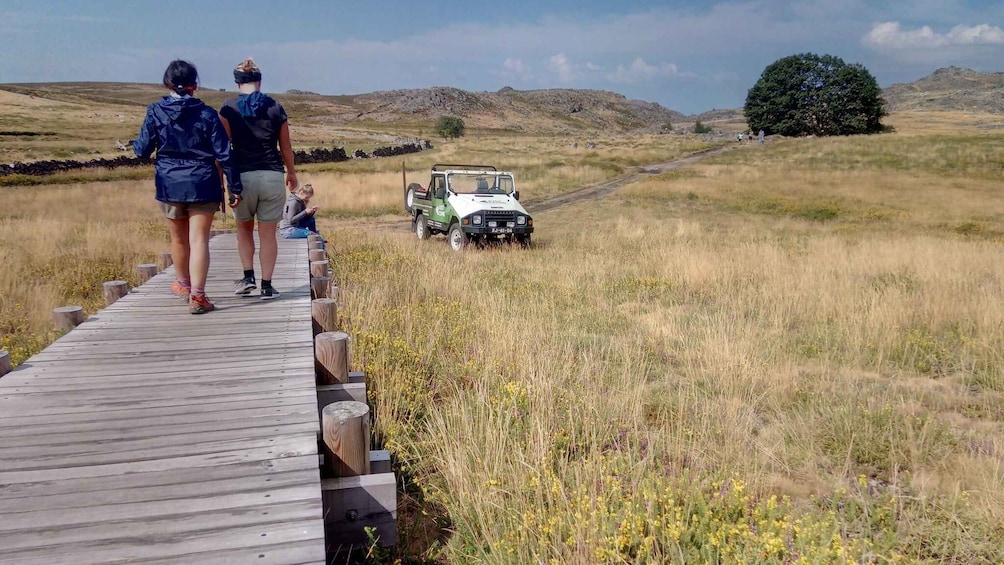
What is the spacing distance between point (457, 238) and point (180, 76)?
8.79 m

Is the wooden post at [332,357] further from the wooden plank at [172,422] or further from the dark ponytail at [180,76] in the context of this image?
the dark ponytail at [180,76]

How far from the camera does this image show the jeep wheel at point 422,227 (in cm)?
1502

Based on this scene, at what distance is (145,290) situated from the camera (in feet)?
20.1

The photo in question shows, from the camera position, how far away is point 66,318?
4816mm

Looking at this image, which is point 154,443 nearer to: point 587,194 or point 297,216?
point 297,216

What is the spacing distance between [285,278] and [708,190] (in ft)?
82.5

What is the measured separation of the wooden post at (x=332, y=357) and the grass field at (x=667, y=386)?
0.61 meters

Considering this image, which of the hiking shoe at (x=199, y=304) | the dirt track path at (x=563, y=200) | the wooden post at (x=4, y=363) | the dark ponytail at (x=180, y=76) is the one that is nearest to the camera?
the wooden post at (x=4, y=363)

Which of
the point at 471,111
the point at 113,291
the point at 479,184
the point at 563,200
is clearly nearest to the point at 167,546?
the point at 113,291

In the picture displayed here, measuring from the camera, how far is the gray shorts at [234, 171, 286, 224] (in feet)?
16.8

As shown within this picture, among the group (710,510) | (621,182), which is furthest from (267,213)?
(621,182)

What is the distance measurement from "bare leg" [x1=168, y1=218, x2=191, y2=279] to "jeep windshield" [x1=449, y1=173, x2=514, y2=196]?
9.02 m

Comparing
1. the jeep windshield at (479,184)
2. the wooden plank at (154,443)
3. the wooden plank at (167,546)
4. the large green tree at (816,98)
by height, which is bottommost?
the wooden plank at (167,546)

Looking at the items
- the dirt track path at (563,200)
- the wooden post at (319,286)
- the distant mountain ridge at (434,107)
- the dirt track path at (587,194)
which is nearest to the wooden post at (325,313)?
the wooden post at (319,286)
